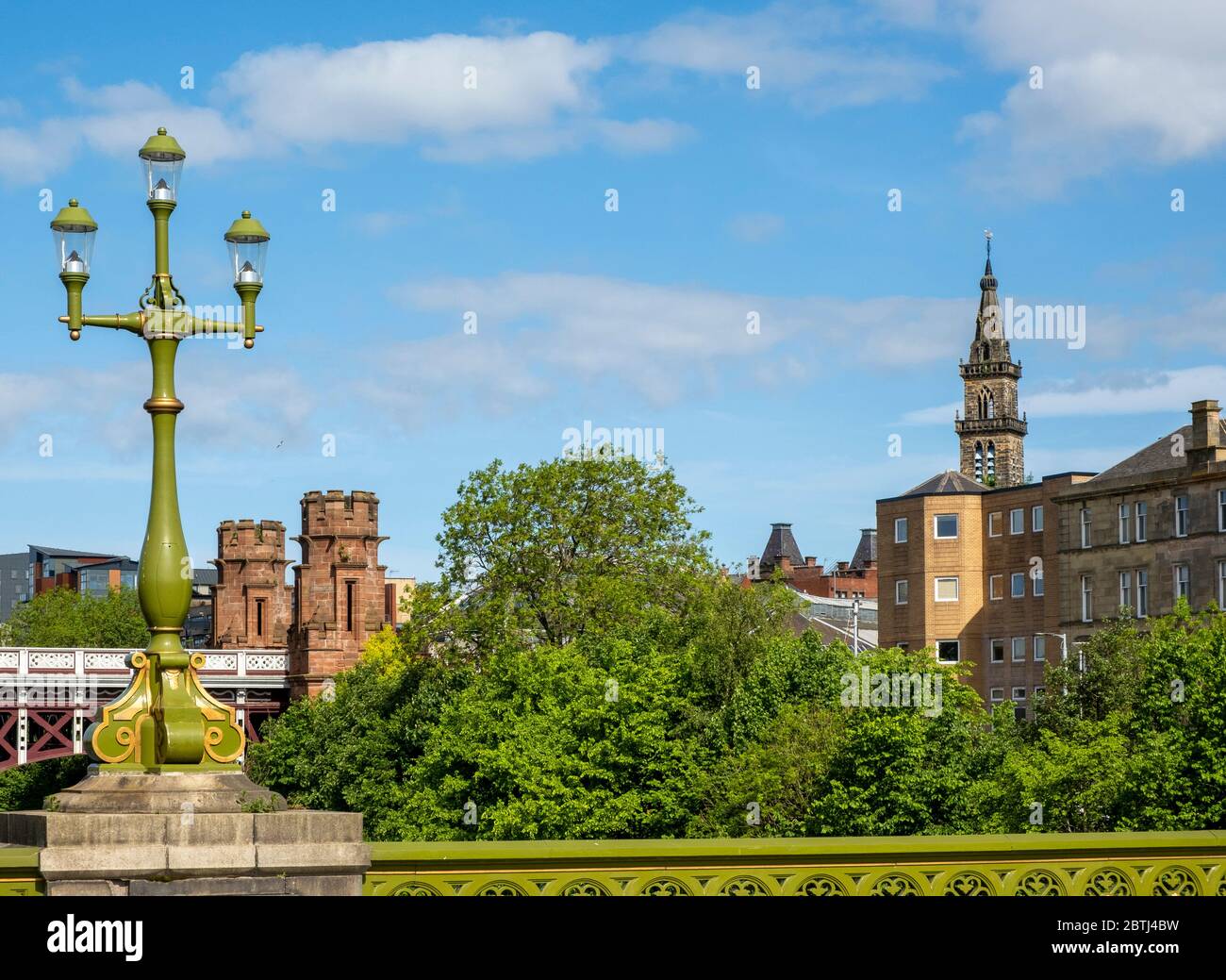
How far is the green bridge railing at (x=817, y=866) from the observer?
1095 centimetres

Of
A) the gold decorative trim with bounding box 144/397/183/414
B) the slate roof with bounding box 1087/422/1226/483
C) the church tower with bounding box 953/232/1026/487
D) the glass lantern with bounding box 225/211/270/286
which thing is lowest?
the gold decorative trim with bounding box 144/397/183/414

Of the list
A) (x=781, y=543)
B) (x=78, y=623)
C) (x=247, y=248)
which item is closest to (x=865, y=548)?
(x=781, y=543)

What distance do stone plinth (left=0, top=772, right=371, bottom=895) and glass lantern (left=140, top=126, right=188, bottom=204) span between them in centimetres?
509

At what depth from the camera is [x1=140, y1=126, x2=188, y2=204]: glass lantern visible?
46.0 feet

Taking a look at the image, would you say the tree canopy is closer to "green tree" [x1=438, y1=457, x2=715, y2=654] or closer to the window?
"green tree" [x1=438, y1=457, x2=715, y2=654]

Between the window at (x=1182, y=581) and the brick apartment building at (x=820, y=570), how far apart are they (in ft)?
163

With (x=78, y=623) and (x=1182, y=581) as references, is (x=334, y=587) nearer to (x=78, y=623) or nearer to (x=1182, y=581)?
(x=1182, y=581)

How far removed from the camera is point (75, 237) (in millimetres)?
14570

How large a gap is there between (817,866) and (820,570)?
142m

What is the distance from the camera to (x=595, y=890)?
36.2 ft

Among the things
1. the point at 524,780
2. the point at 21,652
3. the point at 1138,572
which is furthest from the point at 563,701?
the point at 1138,572

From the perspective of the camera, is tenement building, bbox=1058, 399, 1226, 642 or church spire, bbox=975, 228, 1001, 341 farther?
church spire, bbox=975, 228, 1001, 341

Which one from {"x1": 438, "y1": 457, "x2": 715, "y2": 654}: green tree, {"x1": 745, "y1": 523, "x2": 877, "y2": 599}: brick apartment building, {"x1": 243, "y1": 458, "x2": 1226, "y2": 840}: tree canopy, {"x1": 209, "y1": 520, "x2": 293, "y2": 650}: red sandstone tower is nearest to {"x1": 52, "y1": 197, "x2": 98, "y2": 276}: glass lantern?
{"x1": 243, "y1": 458, "x2": 1226, "y2": 840}: tree canopy
